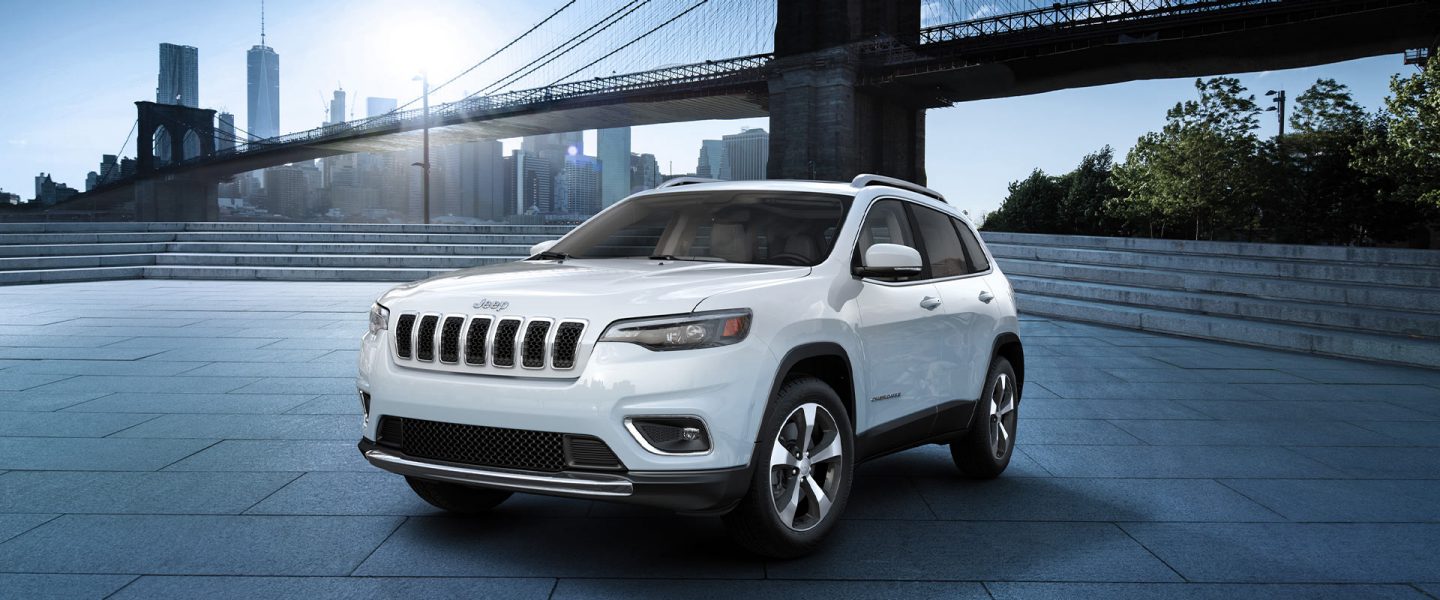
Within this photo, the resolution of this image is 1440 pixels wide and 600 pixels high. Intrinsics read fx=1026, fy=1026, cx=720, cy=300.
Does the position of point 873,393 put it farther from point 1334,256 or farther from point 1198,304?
point 1334,256

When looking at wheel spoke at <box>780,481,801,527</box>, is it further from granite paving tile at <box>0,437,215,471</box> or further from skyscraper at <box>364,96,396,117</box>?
skyscraper at <box>364,96,396,117</box>

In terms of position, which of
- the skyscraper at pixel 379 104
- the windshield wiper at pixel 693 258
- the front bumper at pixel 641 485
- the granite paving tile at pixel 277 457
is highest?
the skyscraper at pixel 379 104

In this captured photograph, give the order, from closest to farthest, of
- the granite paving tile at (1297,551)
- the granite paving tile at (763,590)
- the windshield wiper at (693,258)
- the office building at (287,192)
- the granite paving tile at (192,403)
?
1. the granite paving tile at (763,590)
2. the granite paving tile at (1297,551)
3. the windshield wiper at (693,258)
4. the granite paving tile at (192,403)
5. the office building at (287,192)

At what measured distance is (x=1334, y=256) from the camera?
633 inches

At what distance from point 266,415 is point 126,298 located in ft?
40.0

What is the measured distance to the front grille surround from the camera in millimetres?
3551

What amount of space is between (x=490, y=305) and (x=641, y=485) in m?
0.86

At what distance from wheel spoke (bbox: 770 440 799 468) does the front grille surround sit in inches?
32.1

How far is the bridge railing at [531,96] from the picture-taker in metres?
58.4

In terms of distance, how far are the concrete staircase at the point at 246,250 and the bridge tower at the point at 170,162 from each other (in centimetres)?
4990

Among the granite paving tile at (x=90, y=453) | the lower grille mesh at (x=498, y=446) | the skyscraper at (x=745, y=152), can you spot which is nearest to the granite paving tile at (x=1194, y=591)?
the lower grille mesh at (x=498, y=446)

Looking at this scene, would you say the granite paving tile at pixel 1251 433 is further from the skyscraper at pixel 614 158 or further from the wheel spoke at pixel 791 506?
the skyscraper at pixel 614 158

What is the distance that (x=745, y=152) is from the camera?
85688mm

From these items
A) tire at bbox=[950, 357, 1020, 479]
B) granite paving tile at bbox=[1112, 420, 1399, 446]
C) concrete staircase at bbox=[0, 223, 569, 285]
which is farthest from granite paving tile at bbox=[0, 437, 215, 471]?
concrete staircase at bbox=[0, 223, 569, 285]
